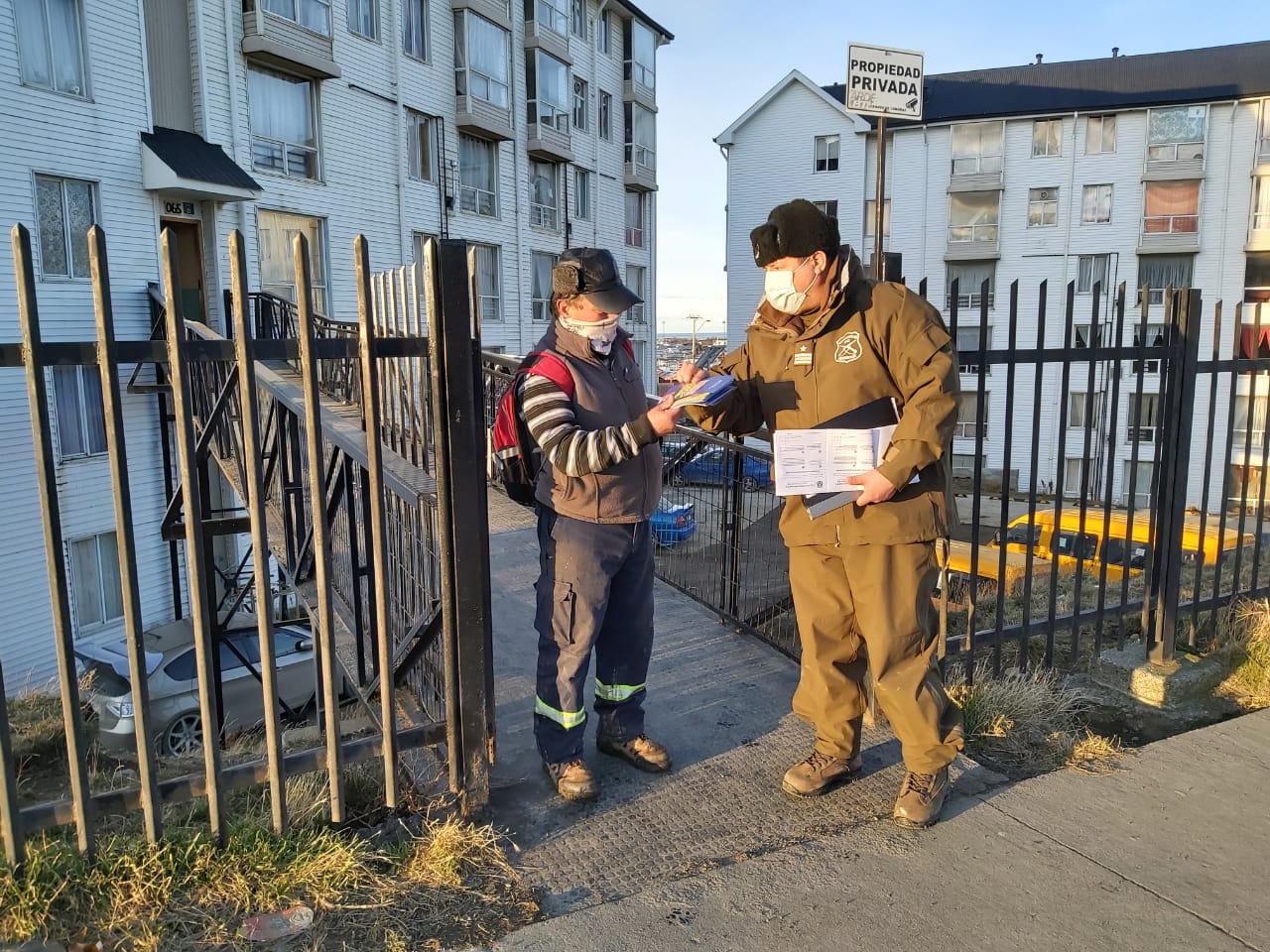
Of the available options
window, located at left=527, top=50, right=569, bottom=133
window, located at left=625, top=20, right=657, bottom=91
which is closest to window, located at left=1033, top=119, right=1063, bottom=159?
window, located at left=625, top=20, right=657, bottom=91

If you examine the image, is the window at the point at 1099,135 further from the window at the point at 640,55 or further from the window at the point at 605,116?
the window at the point at 605,116

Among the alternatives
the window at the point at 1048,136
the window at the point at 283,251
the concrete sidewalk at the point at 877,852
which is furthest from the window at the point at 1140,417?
the window at the point at 283,251

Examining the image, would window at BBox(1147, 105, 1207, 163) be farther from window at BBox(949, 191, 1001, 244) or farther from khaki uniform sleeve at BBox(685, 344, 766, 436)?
khaki uniform sleeve at BBox(685, 344, 766, 436)

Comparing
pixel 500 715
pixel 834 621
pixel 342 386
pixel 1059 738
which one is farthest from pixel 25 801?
pixel 1059 738

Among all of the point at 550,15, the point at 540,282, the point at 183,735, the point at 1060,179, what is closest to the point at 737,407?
the point at 183,735

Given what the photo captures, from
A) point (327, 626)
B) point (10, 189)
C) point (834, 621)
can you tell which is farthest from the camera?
point (10, 189)

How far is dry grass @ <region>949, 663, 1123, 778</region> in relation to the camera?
3605 millimetres

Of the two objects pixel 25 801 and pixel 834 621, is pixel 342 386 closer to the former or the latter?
pixel 25 801

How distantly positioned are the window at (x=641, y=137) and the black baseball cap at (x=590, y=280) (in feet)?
103

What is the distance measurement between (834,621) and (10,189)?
16555 mm

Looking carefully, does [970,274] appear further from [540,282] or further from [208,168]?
[208,168]

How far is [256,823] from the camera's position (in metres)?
2.82

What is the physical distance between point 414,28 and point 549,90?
5690 mm

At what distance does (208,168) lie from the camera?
656 inches
